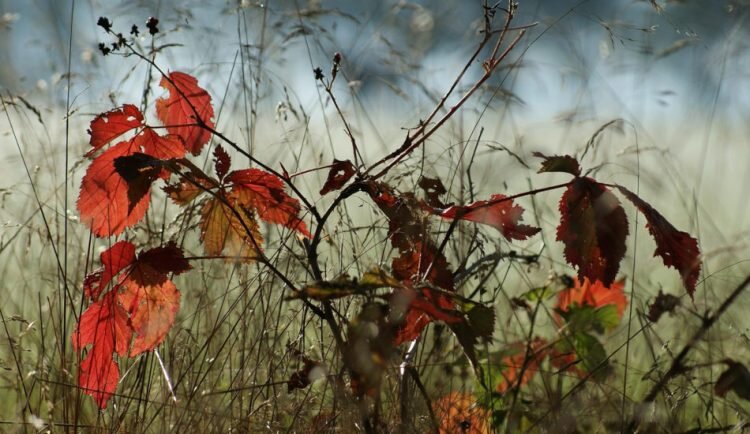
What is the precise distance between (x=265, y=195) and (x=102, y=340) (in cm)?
32

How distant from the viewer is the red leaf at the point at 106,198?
1.40 metres

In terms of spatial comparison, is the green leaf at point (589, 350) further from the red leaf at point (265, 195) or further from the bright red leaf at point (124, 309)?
the bright red leaf at point (124, 309)

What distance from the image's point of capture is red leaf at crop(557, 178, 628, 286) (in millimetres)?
1194

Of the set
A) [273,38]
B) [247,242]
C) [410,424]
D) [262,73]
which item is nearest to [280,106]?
[262,73]

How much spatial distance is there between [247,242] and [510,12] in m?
0.51

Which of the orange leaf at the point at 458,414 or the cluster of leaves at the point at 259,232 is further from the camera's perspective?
the orange leaf at the point at 458,414

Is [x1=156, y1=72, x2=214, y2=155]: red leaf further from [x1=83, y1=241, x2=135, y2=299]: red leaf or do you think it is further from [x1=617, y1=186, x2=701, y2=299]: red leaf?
[x1=617, y1=186, x2=701, y2=299]: red leaf

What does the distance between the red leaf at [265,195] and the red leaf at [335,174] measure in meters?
0.08

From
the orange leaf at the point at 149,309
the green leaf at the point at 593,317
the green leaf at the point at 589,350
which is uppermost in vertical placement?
the orange leaf at the point at 149,309

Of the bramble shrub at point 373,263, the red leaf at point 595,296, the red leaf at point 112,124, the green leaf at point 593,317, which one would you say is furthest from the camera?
the red leaf at point 595,296

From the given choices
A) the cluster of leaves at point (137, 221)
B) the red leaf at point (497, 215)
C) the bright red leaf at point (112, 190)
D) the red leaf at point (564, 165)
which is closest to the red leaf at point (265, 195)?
the cluster of leaves at point (137, 221)

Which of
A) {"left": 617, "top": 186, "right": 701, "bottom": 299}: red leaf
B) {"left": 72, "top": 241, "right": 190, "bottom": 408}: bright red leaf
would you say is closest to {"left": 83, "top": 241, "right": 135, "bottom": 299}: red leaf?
{"left": 72, "top": 241, "right": 190, "bottom": 408}: bright red leaf

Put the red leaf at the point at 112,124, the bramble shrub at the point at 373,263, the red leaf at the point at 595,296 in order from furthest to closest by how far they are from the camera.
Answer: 1. the red leaf at the point at 595,296
2. the red leaf at the point at 112,124
3. the bramble shrub at the point at 373,263

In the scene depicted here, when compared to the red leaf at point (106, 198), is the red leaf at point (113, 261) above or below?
below
